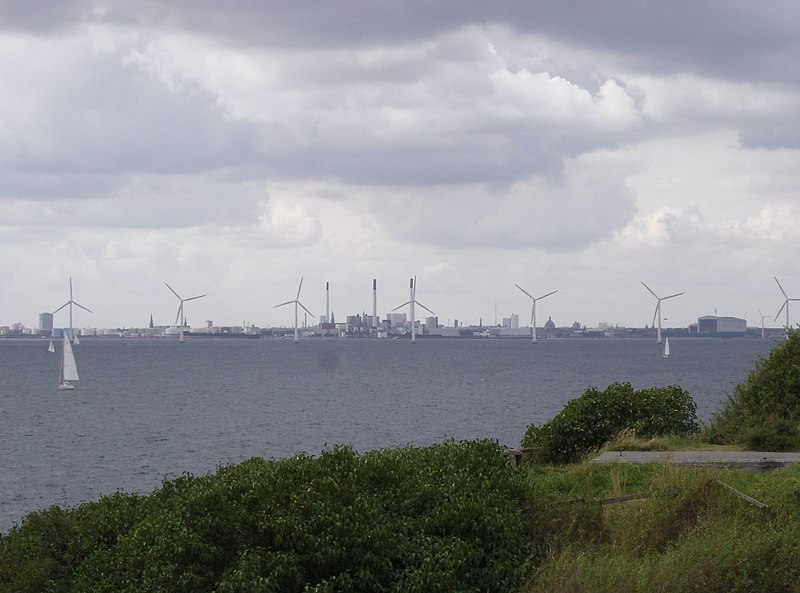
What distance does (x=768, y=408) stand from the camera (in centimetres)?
2688

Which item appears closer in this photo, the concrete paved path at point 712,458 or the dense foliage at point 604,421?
the concrete paved path at point 712,458

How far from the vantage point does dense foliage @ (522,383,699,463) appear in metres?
25.2

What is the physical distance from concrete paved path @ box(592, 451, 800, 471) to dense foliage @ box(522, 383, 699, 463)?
9.83 feet

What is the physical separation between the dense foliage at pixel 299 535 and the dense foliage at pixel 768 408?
37.4 feet

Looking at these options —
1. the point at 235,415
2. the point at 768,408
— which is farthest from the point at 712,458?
the point at 235,415

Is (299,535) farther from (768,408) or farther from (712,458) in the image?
(768,408)

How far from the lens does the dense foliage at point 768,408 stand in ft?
79.1

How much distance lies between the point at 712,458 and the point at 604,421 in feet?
17.3

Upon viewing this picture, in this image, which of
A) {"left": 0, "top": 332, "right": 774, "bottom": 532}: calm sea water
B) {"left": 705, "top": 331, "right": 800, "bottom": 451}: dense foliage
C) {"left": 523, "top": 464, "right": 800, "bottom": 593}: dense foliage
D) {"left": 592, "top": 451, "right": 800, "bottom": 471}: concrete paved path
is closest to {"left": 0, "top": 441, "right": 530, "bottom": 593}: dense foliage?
{"left": 523, "top": 464, "right": 800, "bottom": 593}: dense foliage

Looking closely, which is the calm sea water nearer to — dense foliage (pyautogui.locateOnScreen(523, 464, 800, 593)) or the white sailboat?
the white sailboat

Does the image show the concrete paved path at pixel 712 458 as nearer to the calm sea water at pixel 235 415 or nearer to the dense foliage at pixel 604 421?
the dense foliage at pixel 604 421

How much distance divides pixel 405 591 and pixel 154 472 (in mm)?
41470

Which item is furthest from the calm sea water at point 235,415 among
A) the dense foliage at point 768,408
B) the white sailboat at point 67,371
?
the dense foliage at point 768,408

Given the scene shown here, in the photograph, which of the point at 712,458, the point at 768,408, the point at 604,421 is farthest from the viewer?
the point at 768,408
